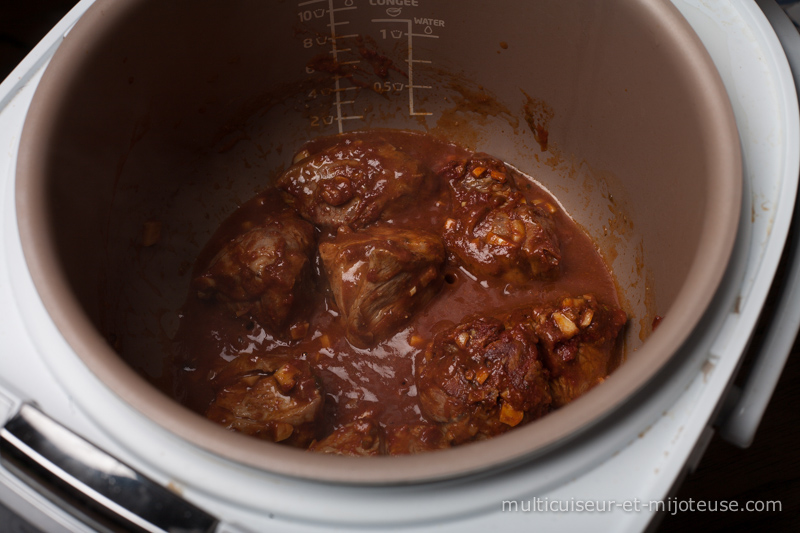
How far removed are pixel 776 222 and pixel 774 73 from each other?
0.34 m

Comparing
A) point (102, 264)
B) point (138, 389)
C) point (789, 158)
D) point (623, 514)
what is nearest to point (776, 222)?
point (789, 158)

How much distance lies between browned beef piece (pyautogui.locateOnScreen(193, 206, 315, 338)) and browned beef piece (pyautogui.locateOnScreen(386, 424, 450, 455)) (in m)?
0.39

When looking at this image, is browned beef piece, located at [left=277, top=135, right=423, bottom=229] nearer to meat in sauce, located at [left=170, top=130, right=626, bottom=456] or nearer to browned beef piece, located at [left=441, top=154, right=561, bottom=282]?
meat in sauce, located at [left=170, top=130, right=626, bottom=456]

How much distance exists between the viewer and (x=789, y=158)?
1.04 meters

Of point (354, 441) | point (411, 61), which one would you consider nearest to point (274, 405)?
point (354, 441)

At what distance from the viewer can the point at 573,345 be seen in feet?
4.43

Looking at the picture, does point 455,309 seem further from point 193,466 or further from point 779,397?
point 779,397

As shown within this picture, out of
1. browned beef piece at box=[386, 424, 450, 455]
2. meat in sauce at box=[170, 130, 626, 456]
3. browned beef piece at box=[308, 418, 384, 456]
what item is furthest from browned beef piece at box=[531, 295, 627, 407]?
browned beef piece at box=[308, 418, 384, 456]

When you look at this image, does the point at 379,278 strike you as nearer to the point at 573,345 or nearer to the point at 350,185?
the point at 350,185

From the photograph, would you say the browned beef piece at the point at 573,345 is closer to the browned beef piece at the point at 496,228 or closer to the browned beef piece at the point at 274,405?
the browned beef piece at the point at 496,228

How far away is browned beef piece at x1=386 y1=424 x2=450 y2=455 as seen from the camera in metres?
1.27

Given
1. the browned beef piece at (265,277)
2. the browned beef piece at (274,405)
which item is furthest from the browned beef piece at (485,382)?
the browned beef piece at (265,277)

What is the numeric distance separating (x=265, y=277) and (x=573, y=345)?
0.79 meters

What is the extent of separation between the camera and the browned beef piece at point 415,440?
1269 millimetres
